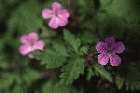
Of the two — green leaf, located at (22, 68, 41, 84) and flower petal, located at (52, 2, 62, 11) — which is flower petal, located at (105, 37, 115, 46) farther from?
green leaf, located at (22, 68, 41, 84)

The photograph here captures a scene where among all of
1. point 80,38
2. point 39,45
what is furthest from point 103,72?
point 39,45

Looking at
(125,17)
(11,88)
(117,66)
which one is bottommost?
(11,88)

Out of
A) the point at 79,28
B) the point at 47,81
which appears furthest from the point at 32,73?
the point at 79,28

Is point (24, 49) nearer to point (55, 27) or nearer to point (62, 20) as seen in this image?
point (55, 27)

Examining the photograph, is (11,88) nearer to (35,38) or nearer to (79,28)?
(35,38)

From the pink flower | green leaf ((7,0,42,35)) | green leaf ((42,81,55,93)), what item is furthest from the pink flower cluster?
green leaf ((42,81,55,93))

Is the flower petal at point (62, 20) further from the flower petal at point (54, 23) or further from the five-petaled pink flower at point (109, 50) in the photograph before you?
the five-petaled pink flower at point (109, 50)

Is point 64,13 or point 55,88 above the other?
point 64,13
